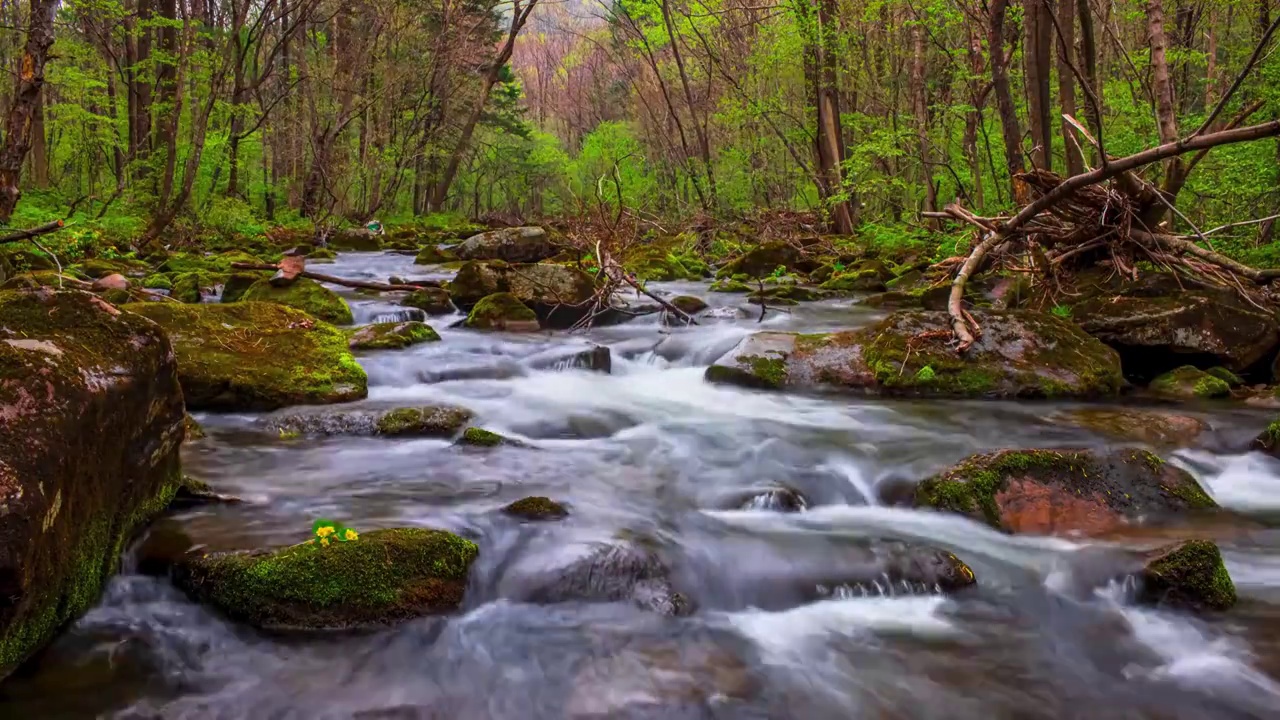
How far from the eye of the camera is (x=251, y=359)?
21.2 feet

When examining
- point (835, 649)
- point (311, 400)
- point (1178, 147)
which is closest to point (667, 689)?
point (835, 649)

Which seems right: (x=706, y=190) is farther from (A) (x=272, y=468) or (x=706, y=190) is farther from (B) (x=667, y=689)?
(B) (x=667, y=689)

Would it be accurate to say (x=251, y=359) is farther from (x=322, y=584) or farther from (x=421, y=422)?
(x=322, y=584)

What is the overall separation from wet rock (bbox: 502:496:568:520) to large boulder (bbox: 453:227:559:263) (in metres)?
11.0

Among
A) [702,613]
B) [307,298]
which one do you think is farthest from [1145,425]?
[307,298]

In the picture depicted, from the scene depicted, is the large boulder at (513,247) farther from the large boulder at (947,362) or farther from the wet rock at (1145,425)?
the wet rock at (1145,425)

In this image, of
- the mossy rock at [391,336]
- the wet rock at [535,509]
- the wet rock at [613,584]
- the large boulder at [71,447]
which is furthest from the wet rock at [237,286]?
the wet rock at [613,584]

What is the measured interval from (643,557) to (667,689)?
3.23 ft

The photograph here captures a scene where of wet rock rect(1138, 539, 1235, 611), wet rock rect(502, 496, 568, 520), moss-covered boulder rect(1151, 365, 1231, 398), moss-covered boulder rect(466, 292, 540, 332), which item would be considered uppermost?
moss-covered boulder rect(1151, 365, 1231, 398)

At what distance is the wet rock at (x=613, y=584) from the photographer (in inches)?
147

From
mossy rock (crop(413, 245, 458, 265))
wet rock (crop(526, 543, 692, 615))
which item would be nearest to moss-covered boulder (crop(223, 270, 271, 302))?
mossy rock (crop(413, 245, 458, 265))

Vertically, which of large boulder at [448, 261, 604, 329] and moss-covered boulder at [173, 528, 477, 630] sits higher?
large boulder at [448, 261, 604, 329]

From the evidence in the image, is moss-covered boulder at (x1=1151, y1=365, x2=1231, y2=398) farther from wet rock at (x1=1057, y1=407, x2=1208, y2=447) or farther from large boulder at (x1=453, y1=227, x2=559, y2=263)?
large boulder at (x1=453, y1=227, x2=559, y2=263)

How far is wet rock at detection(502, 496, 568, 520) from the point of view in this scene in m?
4.42
